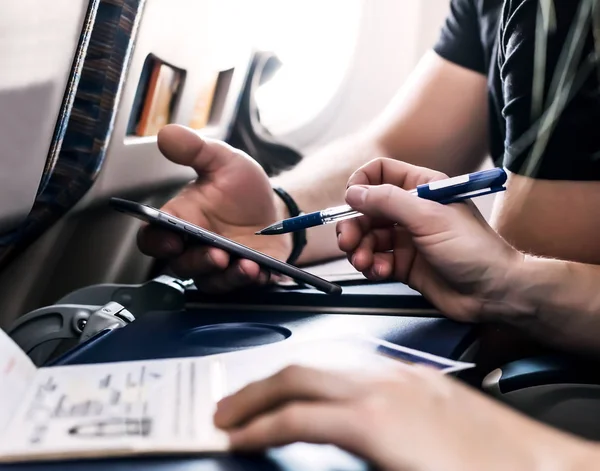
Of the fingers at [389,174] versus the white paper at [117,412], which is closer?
the white paper at [117,412]

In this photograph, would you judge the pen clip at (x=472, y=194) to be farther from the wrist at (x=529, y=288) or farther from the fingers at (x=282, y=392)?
the fingers at (x=282, y=392)

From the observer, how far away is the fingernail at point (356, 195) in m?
0.55

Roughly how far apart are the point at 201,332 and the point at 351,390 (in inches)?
9.6

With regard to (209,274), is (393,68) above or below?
above

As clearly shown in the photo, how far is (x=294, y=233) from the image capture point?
829 mm

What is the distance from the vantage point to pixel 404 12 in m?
1.20

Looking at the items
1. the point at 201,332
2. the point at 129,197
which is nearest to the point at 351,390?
the point at 201,332

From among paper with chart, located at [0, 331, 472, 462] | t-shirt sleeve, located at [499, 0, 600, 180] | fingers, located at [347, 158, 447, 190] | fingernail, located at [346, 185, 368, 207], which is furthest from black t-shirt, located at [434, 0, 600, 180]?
paper with chart, located at [0, 331, 472, 462]

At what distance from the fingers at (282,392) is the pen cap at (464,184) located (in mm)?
274

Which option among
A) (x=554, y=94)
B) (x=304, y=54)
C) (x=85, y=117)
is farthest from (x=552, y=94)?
(x=304, y=54)

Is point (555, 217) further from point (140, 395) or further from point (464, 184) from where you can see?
point (140, 395)

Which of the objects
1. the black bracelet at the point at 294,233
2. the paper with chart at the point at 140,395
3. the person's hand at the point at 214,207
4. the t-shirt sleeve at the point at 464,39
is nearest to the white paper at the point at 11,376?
the paper with chart at the point at 140,395

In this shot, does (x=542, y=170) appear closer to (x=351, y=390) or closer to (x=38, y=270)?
(x=351, y=390)

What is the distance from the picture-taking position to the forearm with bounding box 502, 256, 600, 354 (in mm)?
559
